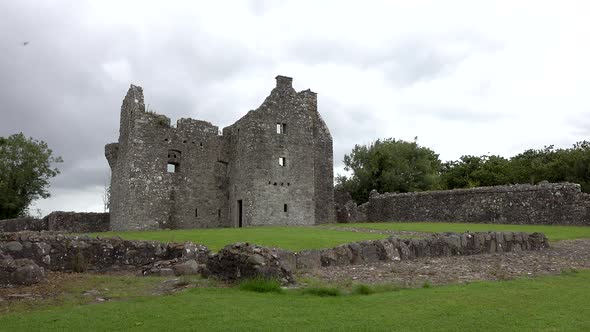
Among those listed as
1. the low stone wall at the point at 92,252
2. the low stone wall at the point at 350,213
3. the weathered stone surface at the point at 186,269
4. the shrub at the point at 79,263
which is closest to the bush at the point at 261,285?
the weathered stone surface at the point at 186,269

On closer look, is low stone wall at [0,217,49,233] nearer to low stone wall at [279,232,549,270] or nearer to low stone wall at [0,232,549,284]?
low stone wall at [0,232,549,284]

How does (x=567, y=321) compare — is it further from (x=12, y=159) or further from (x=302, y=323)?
(x=12, y=159)

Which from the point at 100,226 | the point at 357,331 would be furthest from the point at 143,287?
the point at 100,226

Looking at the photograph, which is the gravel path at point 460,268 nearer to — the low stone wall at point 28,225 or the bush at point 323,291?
the bush at point 323,291

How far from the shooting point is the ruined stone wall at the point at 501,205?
26.3m

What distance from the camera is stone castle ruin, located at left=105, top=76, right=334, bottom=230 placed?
3136 cm

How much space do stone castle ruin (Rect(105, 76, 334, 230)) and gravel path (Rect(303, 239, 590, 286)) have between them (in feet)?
63.7

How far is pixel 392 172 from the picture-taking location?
169ft

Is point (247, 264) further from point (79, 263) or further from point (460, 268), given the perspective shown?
point (460, 268)

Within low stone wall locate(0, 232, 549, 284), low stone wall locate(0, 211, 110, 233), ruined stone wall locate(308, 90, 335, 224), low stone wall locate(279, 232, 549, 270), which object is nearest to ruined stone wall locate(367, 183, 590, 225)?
ruined stone wall locate(308, 90, 335, 224)

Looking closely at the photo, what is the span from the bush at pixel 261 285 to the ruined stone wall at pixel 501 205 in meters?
22.1

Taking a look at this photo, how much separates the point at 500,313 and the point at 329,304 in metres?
2.47

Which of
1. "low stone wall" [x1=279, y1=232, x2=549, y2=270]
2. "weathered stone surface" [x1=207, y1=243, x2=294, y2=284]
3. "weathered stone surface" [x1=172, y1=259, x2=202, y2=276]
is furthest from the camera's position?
"low stone wall" [x1=279, y1=232, x2=549, y2=270]

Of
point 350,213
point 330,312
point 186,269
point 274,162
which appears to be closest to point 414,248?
point 186,269
